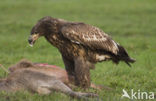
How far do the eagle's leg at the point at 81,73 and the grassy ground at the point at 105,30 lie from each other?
443 mm

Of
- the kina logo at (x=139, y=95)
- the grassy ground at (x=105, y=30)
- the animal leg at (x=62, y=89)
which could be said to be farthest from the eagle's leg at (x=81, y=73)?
the animal leg at (x=62, y=89)

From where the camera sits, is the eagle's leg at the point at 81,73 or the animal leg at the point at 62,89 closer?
the animal leg at the point at 62,89

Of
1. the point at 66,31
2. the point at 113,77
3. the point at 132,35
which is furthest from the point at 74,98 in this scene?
the point at 132,35

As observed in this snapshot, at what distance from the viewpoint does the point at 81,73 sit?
271 inches

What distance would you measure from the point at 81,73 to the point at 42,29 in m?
1.00

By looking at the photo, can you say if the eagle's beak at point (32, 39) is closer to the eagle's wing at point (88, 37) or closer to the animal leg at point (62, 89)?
the eagle's wing at point (88, 37)

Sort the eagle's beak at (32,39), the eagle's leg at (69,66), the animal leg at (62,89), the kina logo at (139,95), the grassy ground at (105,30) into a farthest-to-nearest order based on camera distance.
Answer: the grassy ground at (105,30), the eagle's leg at (69,66), the eagle's beak at (32,39), the kina logo at (139,95), the animal leg at (62,89)

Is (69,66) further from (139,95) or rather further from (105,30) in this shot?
(105,30)

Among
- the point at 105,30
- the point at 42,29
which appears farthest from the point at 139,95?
the point at 105,30

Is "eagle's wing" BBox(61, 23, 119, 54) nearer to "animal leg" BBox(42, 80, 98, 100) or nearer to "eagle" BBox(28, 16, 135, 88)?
"eagle" BBox(28, 16, 135, 88)

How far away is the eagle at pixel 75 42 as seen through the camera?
689 centimetres

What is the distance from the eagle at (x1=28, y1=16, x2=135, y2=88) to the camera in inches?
271

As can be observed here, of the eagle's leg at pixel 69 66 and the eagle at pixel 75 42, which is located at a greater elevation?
the eagle at pixel 75 42

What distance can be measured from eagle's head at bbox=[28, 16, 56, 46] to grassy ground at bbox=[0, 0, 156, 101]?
3.92 feet
